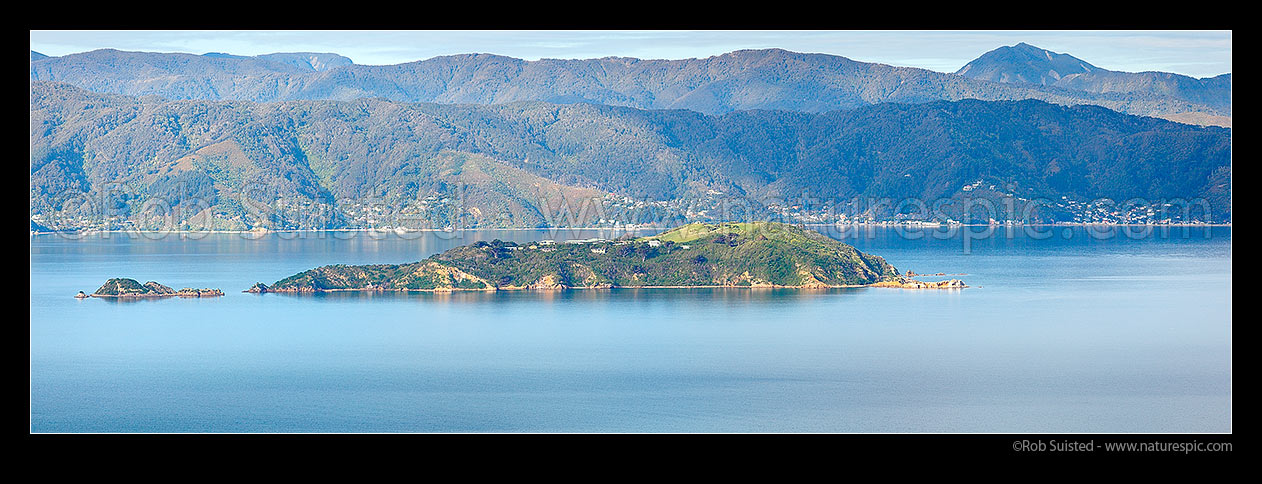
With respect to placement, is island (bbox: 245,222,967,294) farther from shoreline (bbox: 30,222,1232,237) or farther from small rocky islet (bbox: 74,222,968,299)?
shoreline (bbox: 30,222,1232,237)

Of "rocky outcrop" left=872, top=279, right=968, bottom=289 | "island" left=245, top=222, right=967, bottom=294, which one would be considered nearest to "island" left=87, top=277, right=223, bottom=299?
"island" left=245, top=222, right=967, bottom=294

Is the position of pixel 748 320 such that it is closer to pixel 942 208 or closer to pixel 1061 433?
pixel 1061 433

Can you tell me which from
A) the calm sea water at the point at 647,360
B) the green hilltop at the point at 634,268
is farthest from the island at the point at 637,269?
the calm sea water at the point at 647,360

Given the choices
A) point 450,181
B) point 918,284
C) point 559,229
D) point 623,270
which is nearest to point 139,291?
point 623,270

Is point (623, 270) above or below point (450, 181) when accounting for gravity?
below

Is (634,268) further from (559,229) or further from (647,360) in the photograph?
(559,229)

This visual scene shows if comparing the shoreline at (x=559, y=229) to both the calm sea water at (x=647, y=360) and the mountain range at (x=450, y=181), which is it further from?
the calm sea water at (x=647, y=360)
